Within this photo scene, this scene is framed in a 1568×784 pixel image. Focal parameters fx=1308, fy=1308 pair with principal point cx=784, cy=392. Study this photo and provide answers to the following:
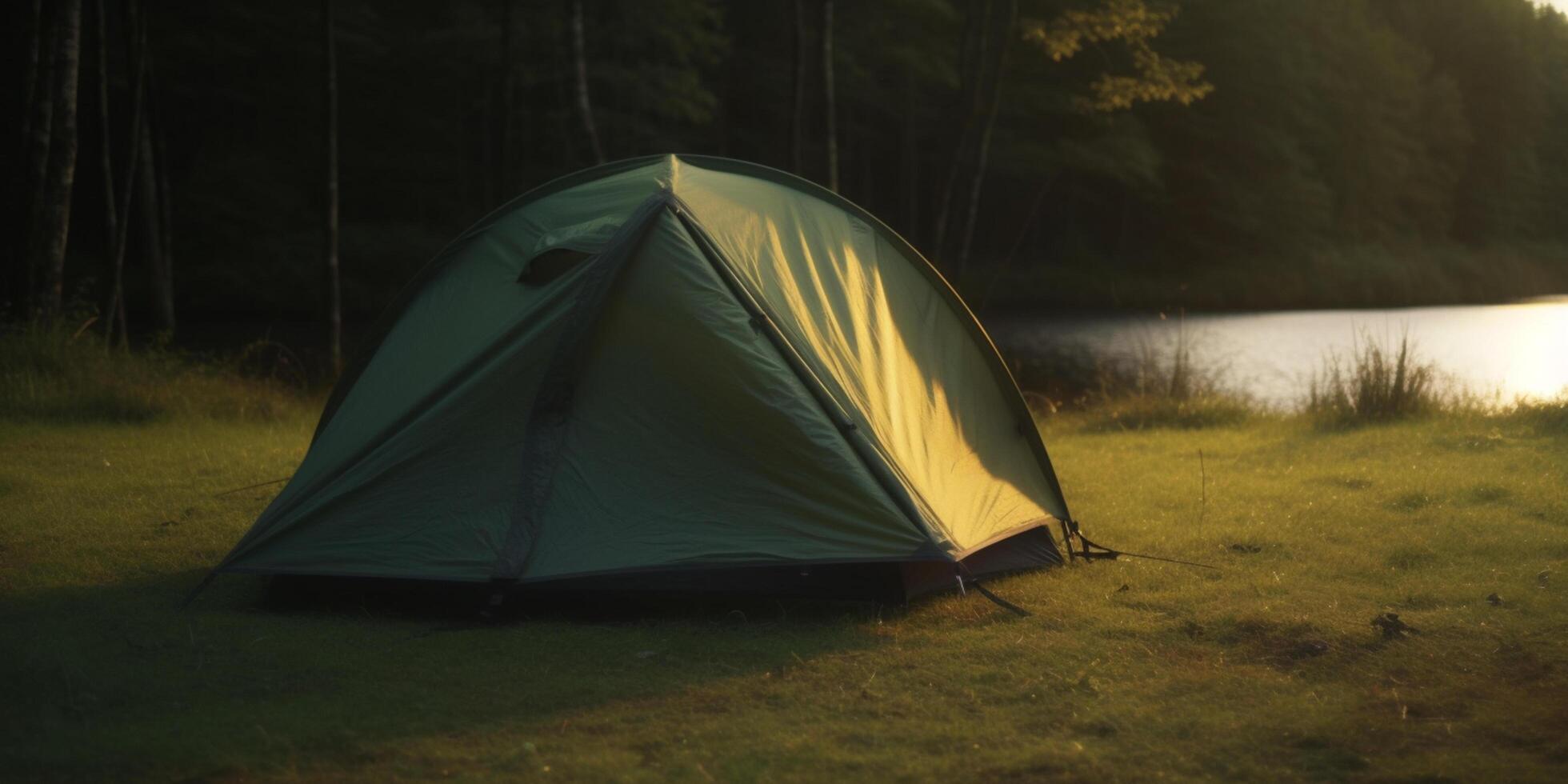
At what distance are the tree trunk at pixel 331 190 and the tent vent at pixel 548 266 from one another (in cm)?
781

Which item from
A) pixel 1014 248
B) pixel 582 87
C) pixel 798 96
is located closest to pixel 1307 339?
pixel 798 96

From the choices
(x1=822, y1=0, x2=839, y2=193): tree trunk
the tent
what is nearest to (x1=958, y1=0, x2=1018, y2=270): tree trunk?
(x1=822, y1=0, x2=839, y2=193): tree trunk

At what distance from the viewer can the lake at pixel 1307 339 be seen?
48.1ft

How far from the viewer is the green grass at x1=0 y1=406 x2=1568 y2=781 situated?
3.54m

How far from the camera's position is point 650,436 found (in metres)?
5.10

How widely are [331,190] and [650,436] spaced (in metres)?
9.00

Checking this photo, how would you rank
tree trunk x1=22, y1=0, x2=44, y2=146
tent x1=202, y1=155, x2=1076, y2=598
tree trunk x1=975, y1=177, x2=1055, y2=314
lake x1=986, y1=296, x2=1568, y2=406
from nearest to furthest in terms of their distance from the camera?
tent x1=202, y1=155, x2=1076, y2=598 → tree trunk x1=975, y1=177, x2=1055, y2=314 → tree trunk x1=22, y1=0, x2=44, y2=146 → lake x1=986, y1=296, x2=1568, y2=406

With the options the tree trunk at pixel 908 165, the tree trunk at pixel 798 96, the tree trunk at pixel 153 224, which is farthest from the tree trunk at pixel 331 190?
the tree trunk at pixel 908 165

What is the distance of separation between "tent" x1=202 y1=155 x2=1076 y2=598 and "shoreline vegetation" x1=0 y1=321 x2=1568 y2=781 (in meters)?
0.26

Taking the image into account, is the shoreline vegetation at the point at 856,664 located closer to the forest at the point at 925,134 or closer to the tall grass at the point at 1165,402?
the tall grass at the point at 1165,402

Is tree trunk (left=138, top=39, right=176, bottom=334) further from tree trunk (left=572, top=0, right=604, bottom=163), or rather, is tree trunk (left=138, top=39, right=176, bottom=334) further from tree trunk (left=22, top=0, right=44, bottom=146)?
tree trunk (left=572, top=0, right=604, bottom=163)

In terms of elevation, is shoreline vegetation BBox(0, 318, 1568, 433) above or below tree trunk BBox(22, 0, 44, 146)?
below

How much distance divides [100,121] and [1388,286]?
30.8 meters

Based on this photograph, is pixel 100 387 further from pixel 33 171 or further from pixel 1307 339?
pixel 1307 339
